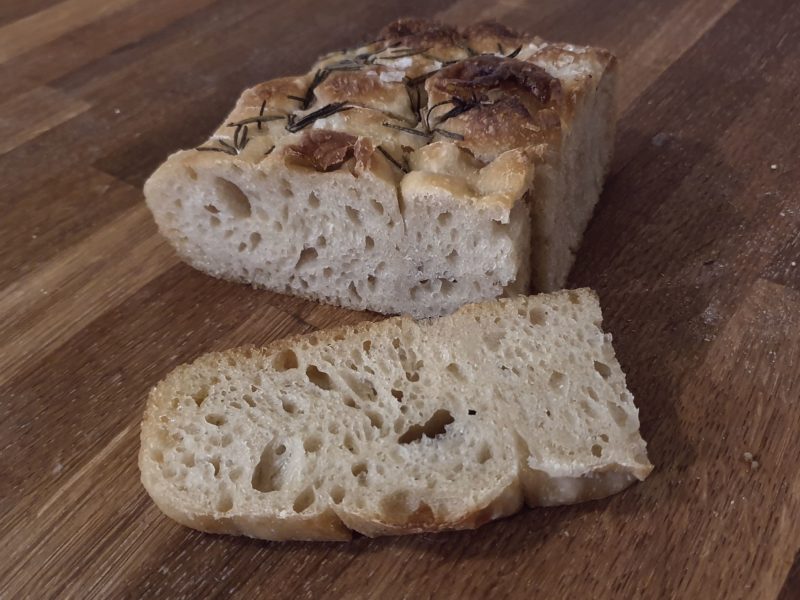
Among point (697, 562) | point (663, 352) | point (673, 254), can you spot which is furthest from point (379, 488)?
point (673, 254)

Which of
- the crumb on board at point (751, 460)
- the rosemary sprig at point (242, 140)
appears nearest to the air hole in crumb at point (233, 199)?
the rosemary sprig at point (242, 140)

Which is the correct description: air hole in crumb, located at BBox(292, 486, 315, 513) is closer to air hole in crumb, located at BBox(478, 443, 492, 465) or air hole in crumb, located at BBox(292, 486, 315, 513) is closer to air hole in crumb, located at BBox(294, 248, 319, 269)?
air hole in crumb, located at BBox(478, 443, 492, 465)

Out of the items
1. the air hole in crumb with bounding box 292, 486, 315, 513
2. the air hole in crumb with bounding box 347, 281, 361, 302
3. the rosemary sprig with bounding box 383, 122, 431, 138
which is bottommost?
the air hole in crumb with bounding box 347, 281, 361, 302

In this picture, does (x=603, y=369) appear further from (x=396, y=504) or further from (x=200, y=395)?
(x=200, y=395)

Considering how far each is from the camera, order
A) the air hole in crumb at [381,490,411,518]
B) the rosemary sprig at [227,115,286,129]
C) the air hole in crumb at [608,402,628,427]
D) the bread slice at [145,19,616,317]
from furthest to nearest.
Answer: the rosemary sprig at [227,115,286,129]
the bread slice at [145,19,616,317]
the air hole in crumb at [608,402,628,427]
the air hole in crumb at [381,490,411,518]

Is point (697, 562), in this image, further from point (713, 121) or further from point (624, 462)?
point (713, 121)

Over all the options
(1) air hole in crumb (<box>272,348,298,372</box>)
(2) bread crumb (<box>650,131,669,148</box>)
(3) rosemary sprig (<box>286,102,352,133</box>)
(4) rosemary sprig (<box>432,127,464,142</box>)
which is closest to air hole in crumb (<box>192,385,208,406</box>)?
(1) air hole in crumb (<box>272,348,298,372</box>)
